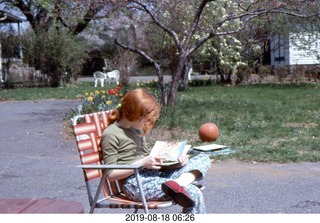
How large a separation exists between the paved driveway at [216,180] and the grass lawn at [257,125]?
0.64 meters

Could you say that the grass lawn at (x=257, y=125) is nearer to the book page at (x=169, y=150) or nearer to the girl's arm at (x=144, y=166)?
the book page at (x=169, y=150)

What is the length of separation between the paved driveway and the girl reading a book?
1.18 m

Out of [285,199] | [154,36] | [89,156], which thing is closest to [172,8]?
[154,36]

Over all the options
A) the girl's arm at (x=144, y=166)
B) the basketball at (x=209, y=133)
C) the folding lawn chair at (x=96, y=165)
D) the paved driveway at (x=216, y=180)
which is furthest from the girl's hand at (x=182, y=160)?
the basketball at (x=209, y=133)

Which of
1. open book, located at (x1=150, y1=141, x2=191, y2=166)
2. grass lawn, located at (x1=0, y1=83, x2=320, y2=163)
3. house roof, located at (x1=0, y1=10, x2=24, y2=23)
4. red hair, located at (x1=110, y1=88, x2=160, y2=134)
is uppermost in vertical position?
house roof, located at (x1=0, y1=10, x2=24, y2=23)

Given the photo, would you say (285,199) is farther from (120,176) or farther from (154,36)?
(154,36)

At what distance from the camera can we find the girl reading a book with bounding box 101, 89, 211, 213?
11.9ft

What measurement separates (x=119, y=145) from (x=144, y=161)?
248 millimetres

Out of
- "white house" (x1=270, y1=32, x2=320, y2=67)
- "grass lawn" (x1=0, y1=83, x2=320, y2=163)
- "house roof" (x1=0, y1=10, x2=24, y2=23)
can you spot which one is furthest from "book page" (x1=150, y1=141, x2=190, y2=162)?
"house roof" (x1=0, y1=10, x2=24, y2=23)

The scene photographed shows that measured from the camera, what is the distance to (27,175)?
6.74 metres

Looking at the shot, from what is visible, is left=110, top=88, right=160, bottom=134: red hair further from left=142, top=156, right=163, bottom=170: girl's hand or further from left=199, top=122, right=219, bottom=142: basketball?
left=199, top=122, right=219, bottom=142: basketball

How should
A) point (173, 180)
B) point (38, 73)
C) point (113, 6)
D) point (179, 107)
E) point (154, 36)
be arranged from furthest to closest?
point (38, 73) < point (154, 36) < point (179, 107) < point (113, 6) < point (173, 180)

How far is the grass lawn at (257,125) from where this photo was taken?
766 centimetres

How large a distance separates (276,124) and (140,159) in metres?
6.74
